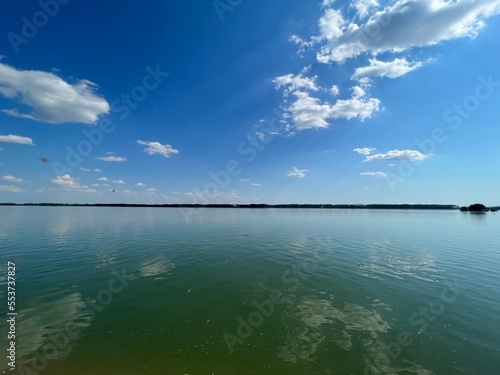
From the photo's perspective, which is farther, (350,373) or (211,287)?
(211,287)

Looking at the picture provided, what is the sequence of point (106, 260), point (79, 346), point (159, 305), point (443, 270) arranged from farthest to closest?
point (106, 260) < point (443, 270) < point (159, 305) < point (79, 346)

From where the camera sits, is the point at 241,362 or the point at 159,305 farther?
the point at 159,305

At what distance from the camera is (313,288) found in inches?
772

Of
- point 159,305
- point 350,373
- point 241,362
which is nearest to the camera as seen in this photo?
point 350,373

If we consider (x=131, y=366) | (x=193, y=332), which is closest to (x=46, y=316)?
(x=131, y=366)

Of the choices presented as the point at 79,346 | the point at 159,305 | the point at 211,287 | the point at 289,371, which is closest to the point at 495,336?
the point at 289,371

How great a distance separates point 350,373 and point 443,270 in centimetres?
2225

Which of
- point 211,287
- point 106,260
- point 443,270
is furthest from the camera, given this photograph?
point 106,260

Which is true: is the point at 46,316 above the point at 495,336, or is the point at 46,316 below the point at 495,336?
above

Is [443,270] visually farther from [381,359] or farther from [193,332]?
[193,332]

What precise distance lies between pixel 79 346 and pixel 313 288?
50.7ft

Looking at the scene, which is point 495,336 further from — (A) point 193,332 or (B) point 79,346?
(B) point 79,346

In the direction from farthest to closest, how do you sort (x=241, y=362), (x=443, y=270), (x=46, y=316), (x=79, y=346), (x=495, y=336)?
(x=443, y=270) < (x=46, y=316) < (x=495, y=336) < (x=79, y=346) < (x=241, y=362)

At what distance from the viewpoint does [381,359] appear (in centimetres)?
1087
